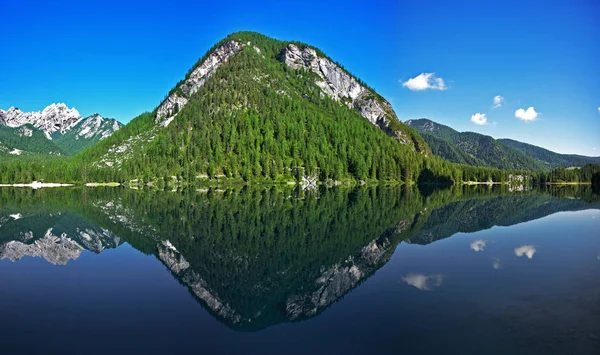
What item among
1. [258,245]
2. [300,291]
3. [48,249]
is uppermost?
[258,245]

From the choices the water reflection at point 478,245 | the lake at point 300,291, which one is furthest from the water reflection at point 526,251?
the water reflection at point 478,245

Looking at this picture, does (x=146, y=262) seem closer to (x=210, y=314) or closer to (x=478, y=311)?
(x=210, y=314)

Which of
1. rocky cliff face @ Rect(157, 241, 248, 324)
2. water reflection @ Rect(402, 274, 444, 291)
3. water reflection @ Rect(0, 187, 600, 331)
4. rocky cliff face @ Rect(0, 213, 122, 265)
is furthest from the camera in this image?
rocky cliff face @ Rect(0, 213, 122, 265)

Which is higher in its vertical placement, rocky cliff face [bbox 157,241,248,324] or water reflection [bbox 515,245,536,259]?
water reflection [bbox 515,245,536,259]

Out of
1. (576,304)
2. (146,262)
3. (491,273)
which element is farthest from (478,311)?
(146,262)

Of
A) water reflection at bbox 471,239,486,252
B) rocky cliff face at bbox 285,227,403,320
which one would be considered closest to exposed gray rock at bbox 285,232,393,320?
rocky cliff face at bbox 285,227,403,320

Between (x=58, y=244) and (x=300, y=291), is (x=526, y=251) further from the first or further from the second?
(x=58, y=244)

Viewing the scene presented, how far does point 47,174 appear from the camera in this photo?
180 m

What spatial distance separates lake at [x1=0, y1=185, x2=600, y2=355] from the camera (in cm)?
1231

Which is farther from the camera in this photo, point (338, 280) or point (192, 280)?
point (192, 280)

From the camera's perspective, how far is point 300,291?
17.9 m

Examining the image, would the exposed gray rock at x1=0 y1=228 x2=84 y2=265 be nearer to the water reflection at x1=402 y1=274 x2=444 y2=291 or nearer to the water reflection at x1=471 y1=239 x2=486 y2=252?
the water reflection at x1=402 y1=274 x2=444 y2=291

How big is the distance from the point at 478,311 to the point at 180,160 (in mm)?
183555

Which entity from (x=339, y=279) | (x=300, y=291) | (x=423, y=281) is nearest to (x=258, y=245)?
(x=339, y=279)
